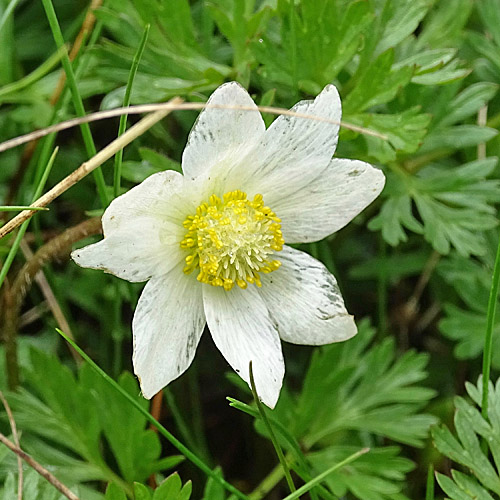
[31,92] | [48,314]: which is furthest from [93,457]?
[31,92]

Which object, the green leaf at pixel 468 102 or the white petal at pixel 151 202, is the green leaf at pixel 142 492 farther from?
the green leaf at pixel 468 102

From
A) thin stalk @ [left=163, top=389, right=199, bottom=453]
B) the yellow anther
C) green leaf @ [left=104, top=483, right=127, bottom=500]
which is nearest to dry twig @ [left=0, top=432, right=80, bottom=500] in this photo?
green leaf @ [left=104, top=483, right=127, bottom=500]

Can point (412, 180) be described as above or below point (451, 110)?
below

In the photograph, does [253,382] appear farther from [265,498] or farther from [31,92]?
[31,92]

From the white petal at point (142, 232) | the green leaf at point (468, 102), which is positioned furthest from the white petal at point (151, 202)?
the green leaf at point (468, 102)

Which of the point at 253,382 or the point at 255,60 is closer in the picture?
the point at 253,382

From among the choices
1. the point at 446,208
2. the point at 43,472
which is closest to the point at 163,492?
the point at 43,472
